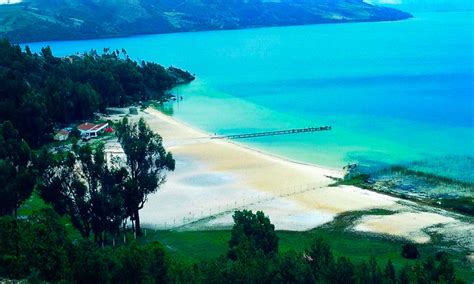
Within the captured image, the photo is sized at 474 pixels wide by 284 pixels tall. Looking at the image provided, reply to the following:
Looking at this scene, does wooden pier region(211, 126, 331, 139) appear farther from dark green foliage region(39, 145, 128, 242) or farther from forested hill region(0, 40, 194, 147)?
dark green foliage region(39, 145, 128, 242)

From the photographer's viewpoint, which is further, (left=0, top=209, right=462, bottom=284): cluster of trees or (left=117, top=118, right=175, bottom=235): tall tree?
(left=117, top=118, right=175, bottom=235): tall tree

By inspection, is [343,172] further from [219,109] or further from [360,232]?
[219,109]

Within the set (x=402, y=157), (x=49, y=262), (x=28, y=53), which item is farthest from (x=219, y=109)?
(x=49, y=262)

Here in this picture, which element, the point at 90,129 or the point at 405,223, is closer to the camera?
the point at 405,223

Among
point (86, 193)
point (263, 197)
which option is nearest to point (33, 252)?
point (86, 193)

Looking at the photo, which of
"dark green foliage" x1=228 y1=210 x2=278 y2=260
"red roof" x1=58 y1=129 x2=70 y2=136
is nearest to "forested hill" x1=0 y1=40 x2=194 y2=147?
"red roof" x1=58 y1=129 x2=70 y2=136

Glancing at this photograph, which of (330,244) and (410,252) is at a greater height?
(410,252)

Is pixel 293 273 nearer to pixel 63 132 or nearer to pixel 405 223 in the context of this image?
pixel 405 223
